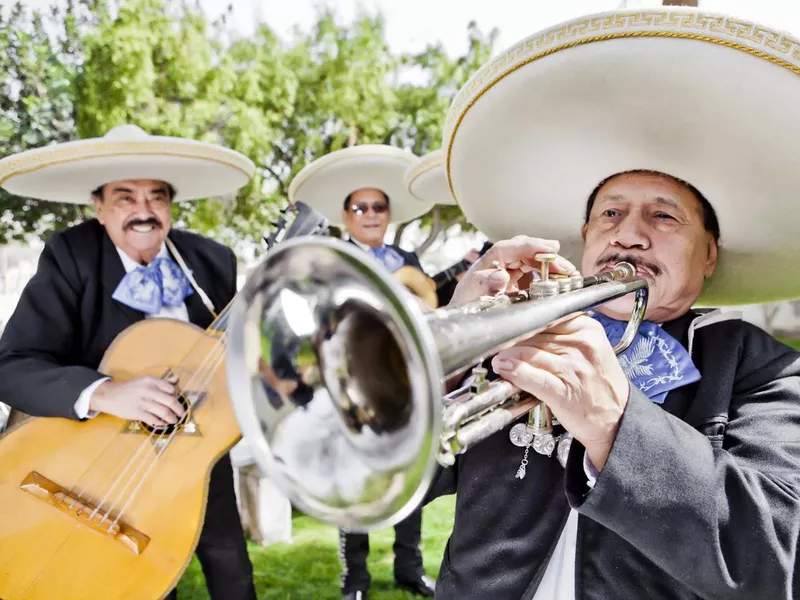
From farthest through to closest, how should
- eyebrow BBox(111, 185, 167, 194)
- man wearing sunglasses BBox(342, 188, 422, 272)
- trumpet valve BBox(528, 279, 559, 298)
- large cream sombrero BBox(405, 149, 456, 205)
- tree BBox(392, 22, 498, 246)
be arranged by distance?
tree BBox(392, 22, 498, 246)
man wearing sunglasses BBox(342, 188, 422, 272)
large cream sombrero BBox(405, 149, 456, 205)
eyebrow BBox(111, 185, 167, 194)
trumpet valve BBox(528, 279, 559, 298)

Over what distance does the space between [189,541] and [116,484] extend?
0.43 meters

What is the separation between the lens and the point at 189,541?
2.44 m

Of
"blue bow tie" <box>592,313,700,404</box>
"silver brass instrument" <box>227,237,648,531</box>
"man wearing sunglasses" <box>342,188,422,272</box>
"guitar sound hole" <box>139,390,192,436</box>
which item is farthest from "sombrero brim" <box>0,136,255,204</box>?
"blue bow tie" <box>592,313,700,404</box>

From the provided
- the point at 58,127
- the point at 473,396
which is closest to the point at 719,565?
the point at 473,396

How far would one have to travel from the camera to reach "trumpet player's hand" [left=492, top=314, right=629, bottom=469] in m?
1.10

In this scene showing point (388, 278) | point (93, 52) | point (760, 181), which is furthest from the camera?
point (93, 52)

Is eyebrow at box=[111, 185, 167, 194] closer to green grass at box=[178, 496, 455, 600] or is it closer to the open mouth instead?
the open mouth

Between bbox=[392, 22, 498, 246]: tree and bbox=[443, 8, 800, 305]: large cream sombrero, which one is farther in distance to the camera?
bbox=[392, 22, 498, 246]: tree

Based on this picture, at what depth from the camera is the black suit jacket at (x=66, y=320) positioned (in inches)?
101

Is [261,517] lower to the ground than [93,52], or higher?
lower

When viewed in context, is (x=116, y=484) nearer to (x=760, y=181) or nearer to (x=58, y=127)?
(x=760, y=181)

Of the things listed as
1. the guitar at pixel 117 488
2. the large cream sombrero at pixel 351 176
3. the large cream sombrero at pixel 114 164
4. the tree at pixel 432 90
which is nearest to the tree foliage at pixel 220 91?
the tree at pixel 432 90

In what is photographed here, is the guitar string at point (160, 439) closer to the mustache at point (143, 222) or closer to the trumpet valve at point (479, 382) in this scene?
the mustache at point (143, 222)

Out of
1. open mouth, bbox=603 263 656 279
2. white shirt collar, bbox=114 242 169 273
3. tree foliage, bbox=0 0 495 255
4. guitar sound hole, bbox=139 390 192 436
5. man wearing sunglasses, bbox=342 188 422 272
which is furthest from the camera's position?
tree foliage, bbox=0 0 495 255
